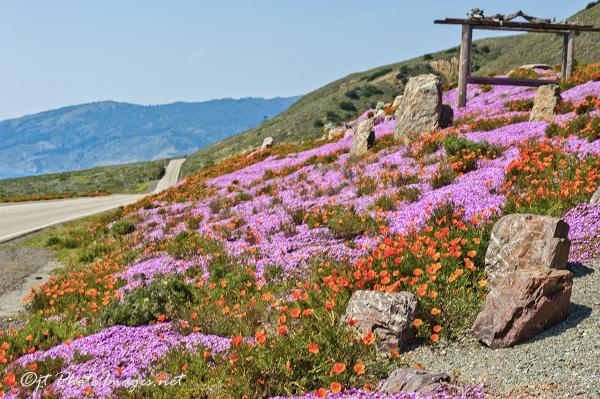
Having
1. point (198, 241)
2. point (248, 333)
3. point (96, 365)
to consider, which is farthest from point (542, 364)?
point (198, 241)

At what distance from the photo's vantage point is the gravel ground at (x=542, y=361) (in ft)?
12.1

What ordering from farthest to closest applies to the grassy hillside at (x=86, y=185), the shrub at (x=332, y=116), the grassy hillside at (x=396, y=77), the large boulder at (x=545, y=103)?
the shrub at (x=332, y=116) < the grassy hillside at (x=86, y=185) < the grassy hillside at (x=396, y=77) < the large boulder at (x=545, y=103)

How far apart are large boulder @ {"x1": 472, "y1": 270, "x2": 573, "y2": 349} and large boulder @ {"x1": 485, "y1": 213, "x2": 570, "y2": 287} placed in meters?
0.56

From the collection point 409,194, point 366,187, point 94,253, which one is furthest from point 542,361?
point 94,253

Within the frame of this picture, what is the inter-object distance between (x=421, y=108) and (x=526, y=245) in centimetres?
1441

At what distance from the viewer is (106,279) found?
9992mm

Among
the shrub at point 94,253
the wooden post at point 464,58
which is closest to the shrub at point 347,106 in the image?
the wooden post at point 464,58

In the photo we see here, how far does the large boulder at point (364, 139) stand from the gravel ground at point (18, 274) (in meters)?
11.8

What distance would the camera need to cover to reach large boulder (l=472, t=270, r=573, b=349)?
15.0 feet

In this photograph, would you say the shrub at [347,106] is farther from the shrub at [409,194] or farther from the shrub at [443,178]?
the shrub at [409,194]

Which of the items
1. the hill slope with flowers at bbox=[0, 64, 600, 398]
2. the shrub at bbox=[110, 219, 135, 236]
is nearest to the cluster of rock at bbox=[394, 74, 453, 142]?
the hill slope with flowers at bbox=[0, 64, 600, 398]

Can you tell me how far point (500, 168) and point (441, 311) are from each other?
248 inches

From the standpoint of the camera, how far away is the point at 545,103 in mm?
15125

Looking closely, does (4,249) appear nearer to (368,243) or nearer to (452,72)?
(368,243)
